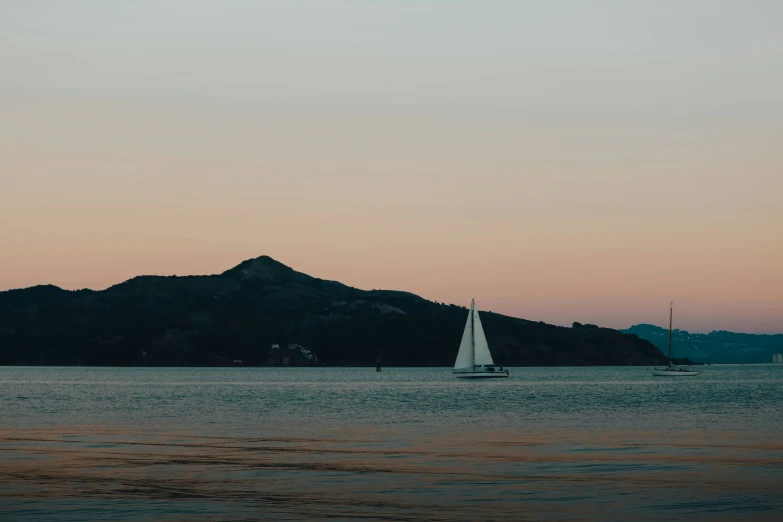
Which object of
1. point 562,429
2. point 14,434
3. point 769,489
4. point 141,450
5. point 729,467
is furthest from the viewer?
point 562,429

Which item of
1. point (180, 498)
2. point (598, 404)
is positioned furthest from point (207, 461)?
point (598, 404)

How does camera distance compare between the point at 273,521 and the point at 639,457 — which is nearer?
the point at 273,521

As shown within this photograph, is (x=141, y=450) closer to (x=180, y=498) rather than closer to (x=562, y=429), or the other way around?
(x=180, y=498)

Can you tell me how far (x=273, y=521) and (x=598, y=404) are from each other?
8645 centimetres

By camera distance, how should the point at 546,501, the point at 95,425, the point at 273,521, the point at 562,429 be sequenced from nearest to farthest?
the point at 273,521
the point at 546,501
the point at 562,429
the point at 95,425

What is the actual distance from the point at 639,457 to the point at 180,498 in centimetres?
2297

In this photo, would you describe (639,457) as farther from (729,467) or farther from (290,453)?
(290,453)

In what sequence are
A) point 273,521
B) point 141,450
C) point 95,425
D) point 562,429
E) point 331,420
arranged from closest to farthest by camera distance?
1. point 273,521
2. point 141,450
3. point 562,429
4. point 95,425
5. point 331,420

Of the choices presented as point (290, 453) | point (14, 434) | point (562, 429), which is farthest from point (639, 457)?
point (14, 434)

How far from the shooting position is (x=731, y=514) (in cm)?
3166

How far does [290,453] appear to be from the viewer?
171 feet

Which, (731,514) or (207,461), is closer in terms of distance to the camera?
(731,514)

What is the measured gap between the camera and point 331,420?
273ft

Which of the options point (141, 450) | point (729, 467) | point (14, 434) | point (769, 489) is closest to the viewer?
point (769, 489)
